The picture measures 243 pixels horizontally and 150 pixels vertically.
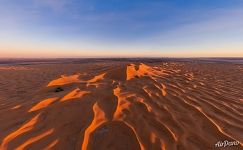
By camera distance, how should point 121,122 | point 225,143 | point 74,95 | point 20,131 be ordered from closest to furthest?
point 225,143 < point 20,131 < point 121,122 < point 74,95

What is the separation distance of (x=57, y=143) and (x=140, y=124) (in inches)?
51.1

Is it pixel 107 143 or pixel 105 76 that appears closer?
pixel 107 143

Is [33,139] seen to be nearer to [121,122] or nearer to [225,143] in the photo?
[121,122]

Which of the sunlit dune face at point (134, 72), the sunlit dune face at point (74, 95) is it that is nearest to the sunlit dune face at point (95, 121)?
the sunlit dune face at point (74, 95)

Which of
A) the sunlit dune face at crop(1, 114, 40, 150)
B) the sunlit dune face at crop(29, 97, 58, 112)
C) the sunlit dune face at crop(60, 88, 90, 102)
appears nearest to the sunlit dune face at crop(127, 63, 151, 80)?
the sunlit dune face at crop(60, 88, 90, 102)

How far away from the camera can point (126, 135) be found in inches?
104

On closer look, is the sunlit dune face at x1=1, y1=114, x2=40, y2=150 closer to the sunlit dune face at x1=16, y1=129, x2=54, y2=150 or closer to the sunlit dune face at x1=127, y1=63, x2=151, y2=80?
the sunlit dune face at x1=16, y1=129, x2=54, y2=150

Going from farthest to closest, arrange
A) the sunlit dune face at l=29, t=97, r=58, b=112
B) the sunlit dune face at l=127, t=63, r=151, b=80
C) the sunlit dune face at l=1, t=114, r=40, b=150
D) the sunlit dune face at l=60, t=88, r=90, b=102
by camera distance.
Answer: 1. the sunlit dune face at l=127, t=63, r=151, b=80
2. the sunlit dune face at l=60, t=88, r=90, b=102
3. the sunlit dune face at l=29, t=97, r=58, b=112
4. the sunlit dune face at l=1, t=114, r=40, b=150

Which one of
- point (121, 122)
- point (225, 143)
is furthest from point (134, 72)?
point (225, 143)

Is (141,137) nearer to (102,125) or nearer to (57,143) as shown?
(102,125)

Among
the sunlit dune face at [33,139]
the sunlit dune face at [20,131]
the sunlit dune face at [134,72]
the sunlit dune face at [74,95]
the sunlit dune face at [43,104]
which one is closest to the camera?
the sunlit dune face at [33,139]

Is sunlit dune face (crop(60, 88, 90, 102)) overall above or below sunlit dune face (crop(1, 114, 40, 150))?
above

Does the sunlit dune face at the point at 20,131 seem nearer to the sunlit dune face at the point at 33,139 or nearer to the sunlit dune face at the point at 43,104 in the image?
the sunlit dune face at the point at 33,139

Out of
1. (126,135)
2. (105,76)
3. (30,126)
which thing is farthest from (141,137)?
(105,76)
